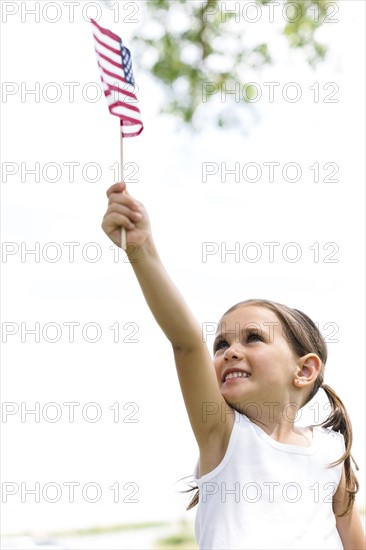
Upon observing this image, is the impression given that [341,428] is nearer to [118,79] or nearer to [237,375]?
[237,375]

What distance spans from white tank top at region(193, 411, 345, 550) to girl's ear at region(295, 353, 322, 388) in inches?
4.9

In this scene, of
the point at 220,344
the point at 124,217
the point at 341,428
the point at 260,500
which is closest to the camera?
the point at 124,217

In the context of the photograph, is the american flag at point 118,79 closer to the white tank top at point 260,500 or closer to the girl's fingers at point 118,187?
the girl's fingers at point 118,187

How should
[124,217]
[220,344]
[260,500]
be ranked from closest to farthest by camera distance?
[124,217], [260,500], [220,344]

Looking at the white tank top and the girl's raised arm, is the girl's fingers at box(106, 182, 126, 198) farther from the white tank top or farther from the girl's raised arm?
the white tank top

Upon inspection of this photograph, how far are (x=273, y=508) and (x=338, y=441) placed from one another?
0.88 ft

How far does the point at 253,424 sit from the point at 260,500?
0.43ft

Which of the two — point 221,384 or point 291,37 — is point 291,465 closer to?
point 221,384

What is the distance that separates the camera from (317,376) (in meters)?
1.66

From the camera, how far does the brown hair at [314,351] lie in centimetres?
162

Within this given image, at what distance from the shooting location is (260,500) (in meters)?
1.46

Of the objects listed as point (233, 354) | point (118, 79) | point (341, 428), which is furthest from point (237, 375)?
point (118, 79)

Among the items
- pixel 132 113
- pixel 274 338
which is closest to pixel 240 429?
pixel 274 338

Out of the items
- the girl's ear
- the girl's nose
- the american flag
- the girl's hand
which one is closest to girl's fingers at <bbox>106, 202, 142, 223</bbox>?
the girl's hand
